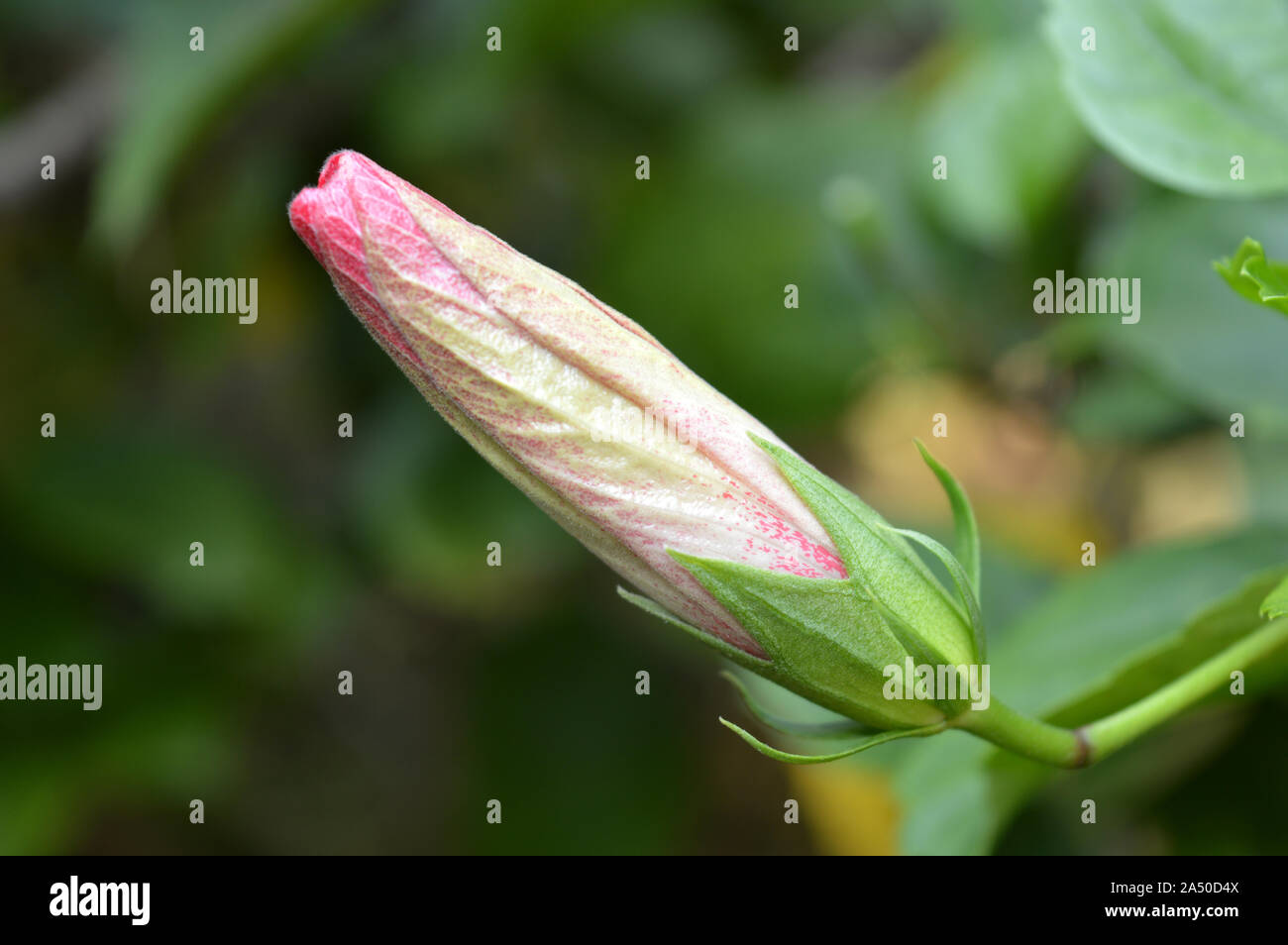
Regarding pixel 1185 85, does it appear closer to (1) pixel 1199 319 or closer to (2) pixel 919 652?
(1) pixel 1199 319

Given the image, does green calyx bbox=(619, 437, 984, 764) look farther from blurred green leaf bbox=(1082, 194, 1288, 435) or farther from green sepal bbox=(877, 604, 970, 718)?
blurred green leaf bbox=(1082, 194, 1288, 435)

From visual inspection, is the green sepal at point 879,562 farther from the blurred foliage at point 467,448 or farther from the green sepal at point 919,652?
the blurred foliage at point 467,448

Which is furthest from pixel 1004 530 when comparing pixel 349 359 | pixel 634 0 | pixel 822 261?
pixel 349 359

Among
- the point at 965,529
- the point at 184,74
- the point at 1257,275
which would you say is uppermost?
the point at 184,74

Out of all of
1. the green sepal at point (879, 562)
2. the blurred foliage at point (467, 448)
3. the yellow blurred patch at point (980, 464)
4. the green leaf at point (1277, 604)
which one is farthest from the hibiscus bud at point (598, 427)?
the yellow blurred patch at point (980, 464)

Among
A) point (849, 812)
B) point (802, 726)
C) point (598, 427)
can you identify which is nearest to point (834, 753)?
point (802, 726)

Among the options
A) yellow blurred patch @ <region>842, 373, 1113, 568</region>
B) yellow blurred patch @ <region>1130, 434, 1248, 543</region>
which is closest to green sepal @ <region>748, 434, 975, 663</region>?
yellow blurred patch @ <region>842, 373, 1113, 568</region>
